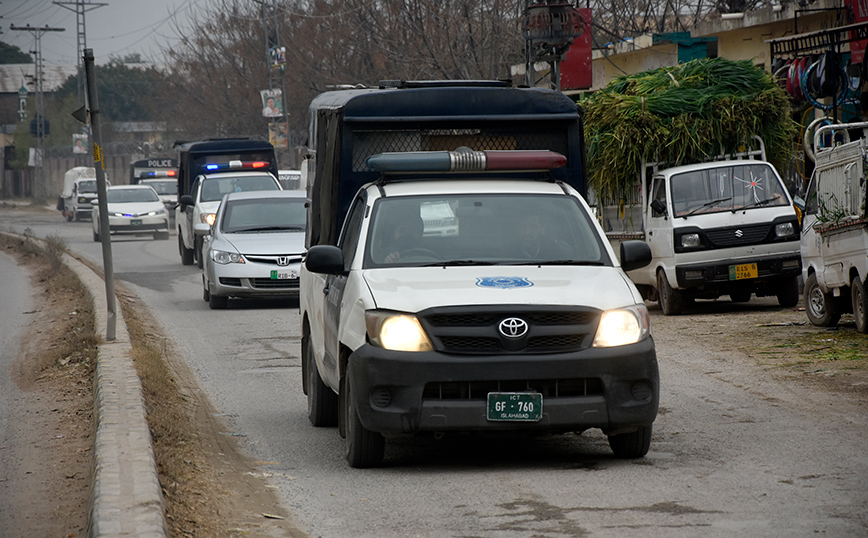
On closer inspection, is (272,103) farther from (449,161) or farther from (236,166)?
(449,161)

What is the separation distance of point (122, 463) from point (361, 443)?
51.3 inches

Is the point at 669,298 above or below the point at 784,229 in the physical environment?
below

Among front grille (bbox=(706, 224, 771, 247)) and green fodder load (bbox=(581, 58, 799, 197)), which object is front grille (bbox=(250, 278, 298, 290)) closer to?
green fodder load (bbox=(581, 58, 799, 197))

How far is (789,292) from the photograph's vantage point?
52.3 ft

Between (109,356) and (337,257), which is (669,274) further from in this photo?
(337,257)

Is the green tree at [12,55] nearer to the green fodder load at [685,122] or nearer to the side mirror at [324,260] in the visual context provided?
the green fodder load at [685,122]

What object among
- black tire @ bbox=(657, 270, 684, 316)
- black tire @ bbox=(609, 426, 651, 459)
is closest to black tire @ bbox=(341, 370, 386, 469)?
black tire @ bbox=(609, 426, 651, 459)

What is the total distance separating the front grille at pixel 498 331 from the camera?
649 centimetres

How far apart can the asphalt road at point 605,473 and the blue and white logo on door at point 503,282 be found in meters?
1.02

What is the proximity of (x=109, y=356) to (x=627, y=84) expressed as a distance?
9.93m

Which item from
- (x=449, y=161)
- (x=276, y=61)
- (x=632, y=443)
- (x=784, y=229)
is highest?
(x=276, y=61)

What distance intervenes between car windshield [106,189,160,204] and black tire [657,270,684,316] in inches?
1050

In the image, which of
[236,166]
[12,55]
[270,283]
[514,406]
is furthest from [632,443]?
[12,55]

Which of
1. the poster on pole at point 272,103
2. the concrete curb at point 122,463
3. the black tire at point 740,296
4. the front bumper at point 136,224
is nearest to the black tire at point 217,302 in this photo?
the concrete curb at point 122,463
